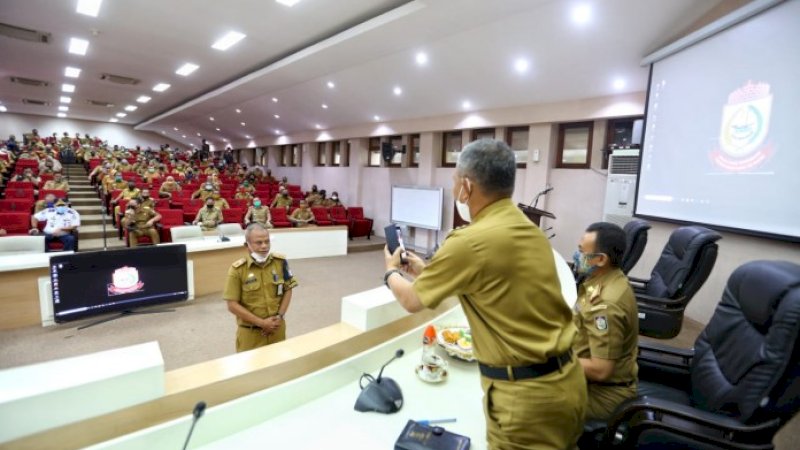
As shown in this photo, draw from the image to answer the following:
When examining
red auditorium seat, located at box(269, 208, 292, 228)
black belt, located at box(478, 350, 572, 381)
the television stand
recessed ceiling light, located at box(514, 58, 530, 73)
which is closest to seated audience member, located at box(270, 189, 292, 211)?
red auditorium seat, located at box(269, 208, 292, 228)

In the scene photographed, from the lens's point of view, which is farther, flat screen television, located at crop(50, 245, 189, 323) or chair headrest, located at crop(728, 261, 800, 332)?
flat screen television, located at crop(50, 245, 189, 323)

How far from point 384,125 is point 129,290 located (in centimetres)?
697

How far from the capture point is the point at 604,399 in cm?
154

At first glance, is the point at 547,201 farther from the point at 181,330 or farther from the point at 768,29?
the point at 181,330

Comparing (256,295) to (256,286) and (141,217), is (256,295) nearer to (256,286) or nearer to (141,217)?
(256,286)

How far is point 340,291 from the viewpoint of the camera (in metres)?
5.40

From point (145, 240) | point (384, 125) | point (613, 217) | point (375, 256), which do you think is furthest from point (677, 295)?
point (384, 125)

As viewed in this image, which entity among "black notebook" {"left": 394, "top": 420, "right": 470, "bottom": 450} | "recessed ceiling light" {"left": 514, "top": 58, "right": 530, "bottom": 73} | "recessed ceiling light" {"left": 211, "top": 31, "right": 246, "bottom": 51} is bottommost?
"black notebook" {"left": 394, "top": 420, "right": 470, "bottom": 450}

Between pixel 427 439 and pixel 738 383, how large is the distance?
1261 millimetres

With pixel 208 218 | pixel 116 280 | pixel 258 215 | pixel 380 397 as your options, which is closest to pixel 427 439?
pixel 380 397

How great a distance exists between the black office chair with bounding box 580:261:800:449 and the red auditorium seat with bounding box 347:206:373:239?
8284 millimetres

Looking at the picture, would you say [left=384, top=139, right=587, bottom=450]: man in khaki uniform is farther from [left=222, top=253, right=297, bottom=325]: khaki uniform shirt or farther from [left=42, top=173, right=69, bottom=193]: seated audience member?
[left=42, top=173, right=69, bottom=193]: seated audience member

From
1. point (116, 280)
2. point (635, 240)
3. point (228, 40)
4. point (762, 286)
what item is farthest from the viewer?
point (228, 40)

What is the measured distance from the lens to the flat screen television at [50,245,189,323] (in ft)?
11.7
